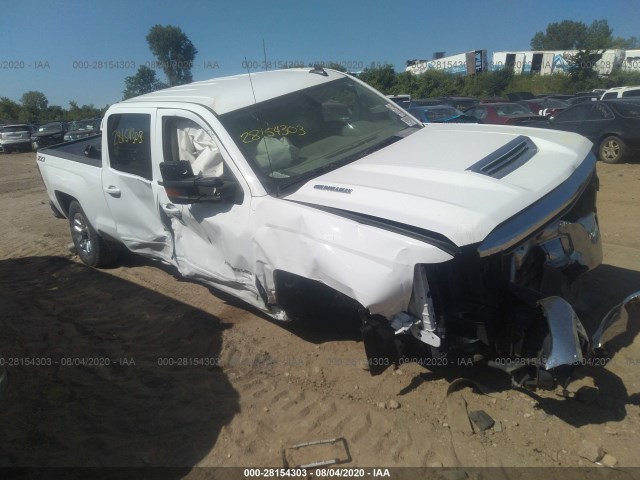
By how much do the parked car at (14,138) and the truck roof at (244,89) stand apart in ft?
87.8

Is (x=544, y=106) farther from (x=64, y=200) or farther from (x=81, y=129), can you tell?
(x=81, y=129)

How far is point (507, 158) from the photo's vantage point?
3299 millimetres

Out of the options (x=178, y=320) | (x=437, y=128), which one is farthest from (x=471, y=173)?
(x=178, y=320)

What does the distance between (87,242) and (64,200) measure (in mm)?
632

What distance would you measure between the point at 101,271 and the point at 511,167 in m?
4.87

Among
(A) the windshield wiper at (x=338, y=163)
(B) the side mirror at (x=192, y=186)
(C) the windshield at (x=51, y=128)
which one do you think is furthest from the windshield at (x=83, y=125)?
(A) the windshield wiper at (x=338, y=163)

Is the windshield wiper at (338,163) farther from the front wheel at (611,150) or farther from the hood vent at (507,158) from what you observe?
the front wheel at (611,150)

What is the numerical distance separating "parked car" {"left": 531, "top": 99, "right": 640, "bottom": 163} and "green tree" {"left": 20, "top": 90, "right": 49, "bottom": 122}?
51.7 metres

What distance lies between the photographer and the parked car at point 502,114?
1311 cm

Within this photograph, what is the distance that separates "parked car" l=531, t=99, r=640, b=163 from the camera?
10703mm

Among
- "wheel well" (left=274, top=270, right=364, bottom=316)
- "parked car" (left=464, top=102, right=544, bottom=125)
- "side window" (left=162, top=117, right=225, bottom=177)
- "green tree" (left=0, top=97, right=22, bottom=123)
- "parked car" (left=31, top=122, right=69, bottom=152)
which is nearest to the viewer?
"wheel well" (left=274, top=270, right=364, bottom=316)

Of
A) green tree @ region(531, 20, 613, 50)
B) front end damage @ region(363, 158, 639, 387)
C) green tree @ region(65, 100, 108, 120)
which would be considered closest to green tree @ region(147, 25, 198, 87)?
green tree @ region(65, 100, 108, 120)

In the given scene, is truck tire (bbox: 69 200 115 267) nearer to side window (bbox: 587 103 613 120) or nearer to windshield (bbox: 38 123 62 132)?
side window (bbox: 587 103 613 120)

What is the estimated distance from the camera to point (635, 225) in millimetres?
6090
